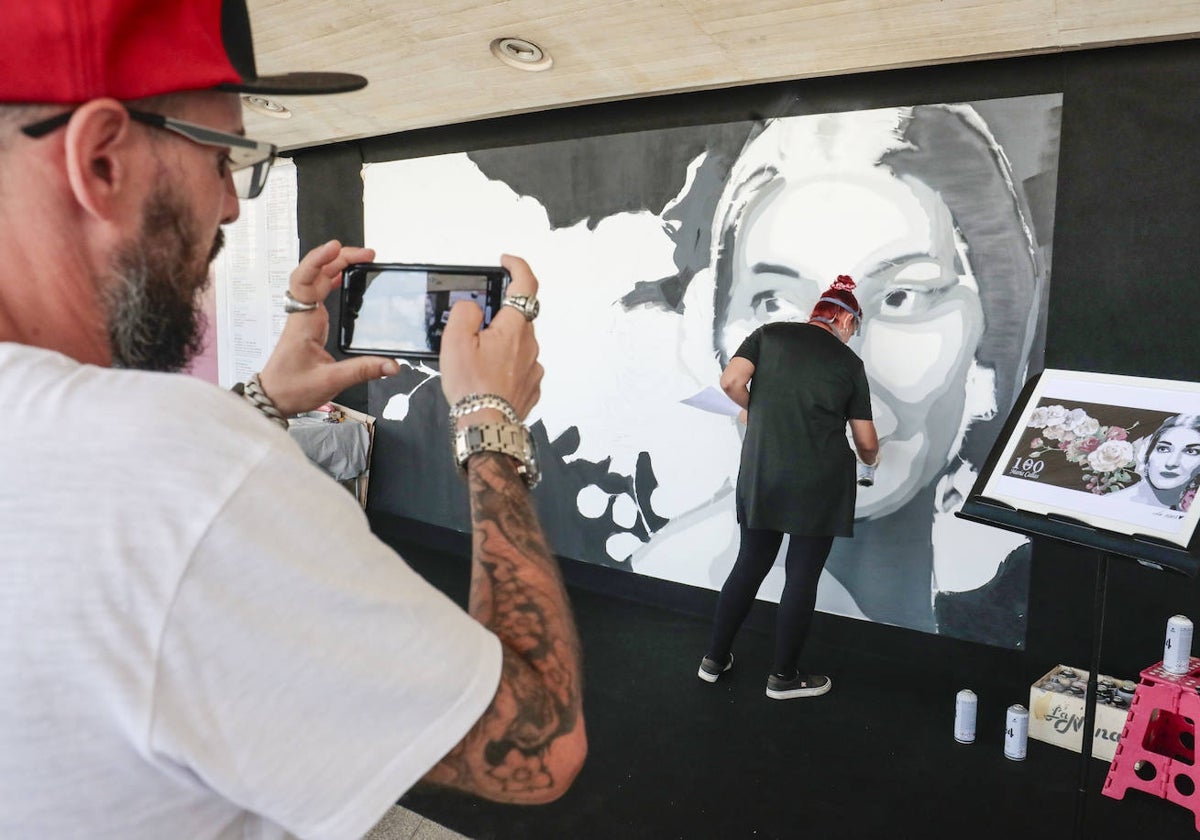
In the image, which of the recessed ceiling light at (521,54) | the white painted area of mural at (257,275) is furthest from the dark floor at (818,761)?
the white painted area of mural at (257,275)

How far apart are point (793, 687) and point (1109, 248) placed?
5.94ft

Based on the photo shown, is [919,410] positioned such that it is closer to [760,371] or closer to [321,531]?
[760,371]

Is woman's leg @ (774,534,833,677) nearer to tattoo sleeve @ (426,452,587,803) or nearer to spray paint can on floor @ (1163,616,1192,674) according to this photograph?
spray paint can on floor @ (1163,616,1192,674)

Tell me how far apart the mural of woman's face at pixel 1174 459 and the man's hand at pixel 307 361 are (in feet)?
5.18

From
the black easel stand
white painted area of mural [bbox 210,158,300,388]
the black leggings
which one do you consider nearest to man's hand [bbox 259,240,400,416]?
the black easel stand

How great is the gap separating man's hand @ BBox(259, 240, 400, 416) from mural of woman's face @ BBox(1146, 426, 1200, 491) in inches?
62.1

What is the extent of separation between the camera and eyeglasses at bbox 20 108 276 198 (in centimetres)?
49

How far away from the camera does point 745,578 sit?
9.61 ft

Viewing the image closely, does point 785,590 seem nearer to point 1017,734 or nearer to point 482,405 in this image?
point 1017,734

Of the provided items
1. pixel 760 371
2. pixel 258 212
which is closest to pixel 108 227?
pixel 760 371

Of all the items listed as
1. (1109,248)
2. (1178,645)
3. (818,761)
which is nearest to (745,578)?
(818,761)

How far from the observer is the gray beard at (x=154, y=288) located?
0.54 m

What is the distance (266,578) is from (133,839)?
Answer: 181mm

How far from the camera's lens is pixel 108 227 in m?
0.53
